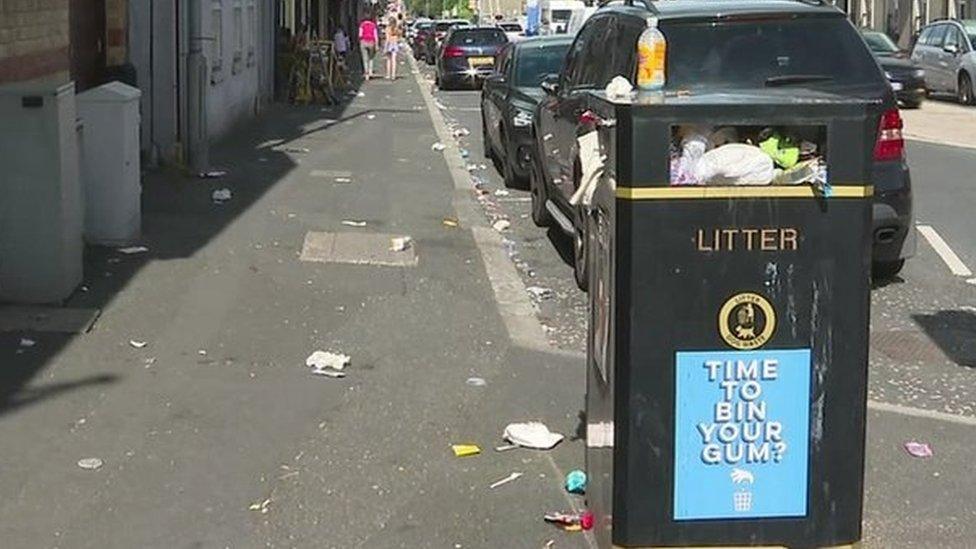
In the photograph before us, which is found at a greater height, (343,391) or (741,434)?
(741,434)

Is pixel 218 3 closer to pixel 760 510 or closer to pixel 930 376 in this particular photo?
pixel 930 376

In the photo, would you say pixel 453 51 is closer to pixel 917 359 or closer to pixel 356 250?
pixel 356 250

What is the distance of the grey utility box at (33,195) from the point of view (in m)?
8.40

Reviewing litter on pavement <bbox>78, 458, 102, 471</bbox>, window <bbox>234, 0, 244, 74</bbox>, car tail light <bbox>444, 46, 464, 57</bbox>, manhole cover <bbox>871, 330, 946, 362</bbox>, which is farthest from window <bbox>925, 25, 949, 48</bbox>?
litter on pavement <bbox>78, 458, 102, 471</bbox>

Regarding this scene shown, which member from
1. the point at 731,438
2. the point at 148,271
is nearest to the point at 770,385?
the point at 731,438

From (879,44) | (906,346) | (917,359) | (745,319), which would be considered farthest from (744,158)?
(879,44)

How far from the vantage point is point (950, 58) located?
2978 centimetres

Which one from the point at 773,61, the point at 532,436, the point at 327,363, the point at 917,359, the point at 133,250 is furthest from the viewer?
the point at 133,250

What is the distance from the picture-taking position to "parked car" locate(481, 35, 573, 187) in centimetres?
1480

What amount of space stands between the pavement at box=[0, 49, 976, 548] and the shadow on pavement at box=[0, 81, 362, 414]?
0.03 m

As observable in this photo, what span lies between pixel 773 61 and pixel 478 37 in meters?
28.7

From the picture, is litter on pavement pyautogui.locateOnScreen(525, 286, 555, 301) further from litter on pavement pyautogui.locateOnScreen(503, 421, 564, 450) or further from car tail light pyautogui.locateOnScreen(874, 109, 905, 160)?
litter on pavement pyautogui.locateOnScreen(503, 421, 564, 450)

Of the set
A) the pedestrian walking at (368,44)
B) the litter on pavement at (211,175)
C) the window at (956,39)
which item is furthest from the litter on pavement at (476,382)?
the pedestrian walking at (368,44)

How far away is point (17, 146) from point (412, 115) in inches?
685
